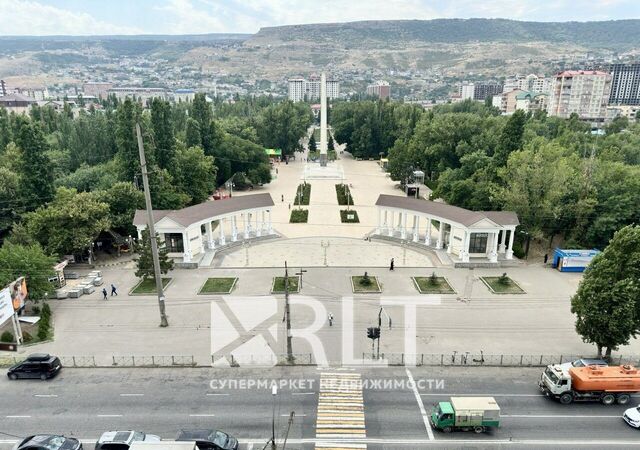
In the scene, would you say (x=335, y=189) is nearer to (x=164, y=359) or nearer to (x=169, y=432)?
(x=164, y=359)

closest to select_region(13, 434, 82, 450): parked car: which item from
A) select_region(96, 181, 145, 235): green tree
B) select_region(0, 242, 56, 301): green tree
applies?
select_region(0, 242, 56, 301): green tree

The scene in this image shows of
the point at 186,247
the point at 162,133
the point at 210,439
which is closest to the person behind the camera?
the point at 210,439

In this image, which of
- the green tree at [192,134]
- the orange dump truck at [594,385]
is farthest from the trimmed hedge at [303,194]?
the orange dump truck at [594,385]

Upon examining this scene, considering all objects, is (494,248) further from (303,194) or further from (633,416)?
(303,194)

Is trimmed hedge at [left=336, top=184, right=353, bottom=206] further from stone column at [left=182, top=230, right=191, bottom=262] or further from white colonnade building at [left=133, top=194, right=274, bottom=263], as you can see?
stone column at [left=182, top=230, right=191, bottom=262]

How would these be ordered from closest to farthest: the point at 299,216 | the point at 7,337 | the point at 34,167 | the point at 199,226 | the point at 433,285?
the point at 7,337 < the point at 433,285 < the point at 34,167 < the point at 199,226 < the point at 299,216

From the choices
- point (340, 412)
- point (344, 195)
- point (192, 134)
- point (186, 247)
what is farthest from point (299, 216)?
point (340, 412)
